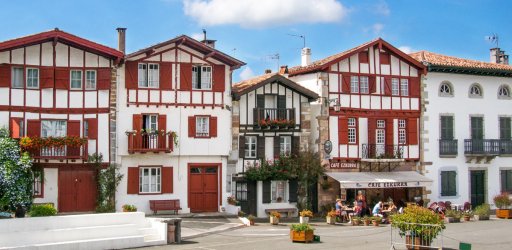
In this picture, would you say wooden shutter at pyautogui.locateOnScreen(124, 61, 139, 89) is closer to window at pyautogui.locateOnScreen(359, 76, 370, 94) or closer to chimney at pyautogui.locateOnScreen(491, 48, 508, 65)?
window at pyautogui.locateOnScreen(359, 76, 370, 94)

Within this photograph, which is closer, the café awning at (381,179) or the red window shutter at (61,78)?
the red window shutter at (61,78)

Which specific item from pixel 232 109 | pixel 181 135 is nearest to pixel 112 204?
pixel 181 135

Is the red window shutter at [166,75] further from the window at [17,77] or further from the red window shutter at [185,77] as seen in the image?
the window at [17,77]

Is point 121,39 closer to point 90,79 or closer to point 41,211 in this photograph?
point 90,79

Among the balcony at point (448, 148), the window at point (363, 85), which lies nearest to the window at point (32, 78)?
the window at point (363, 85)

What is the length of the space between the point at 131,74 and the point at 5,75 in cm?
513

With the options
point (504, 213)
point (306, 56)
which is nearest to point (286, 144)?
point (306, 56)

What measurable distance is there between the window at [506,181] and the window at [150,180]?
19.0m

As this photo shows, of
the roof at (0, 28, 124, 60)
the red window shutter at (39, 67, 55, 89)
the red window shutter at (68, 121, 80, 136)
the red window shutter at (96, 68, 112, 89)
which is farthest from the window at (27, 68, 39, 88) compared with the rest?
the red window shutter at (96, 68, 112, 89)

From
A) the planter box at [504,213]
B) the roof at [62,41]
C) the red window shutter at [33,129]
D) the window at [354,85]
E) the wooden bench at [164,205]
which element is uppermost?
the roof at [62,41]

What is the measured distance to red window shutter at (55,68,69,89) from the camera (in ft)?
99.4

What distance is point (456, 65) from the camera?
123 ft

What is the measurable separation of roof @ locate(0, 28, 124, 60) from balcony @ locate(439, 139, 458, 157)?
17159 millimetres

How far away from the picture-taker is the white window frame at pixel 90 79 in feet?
101
